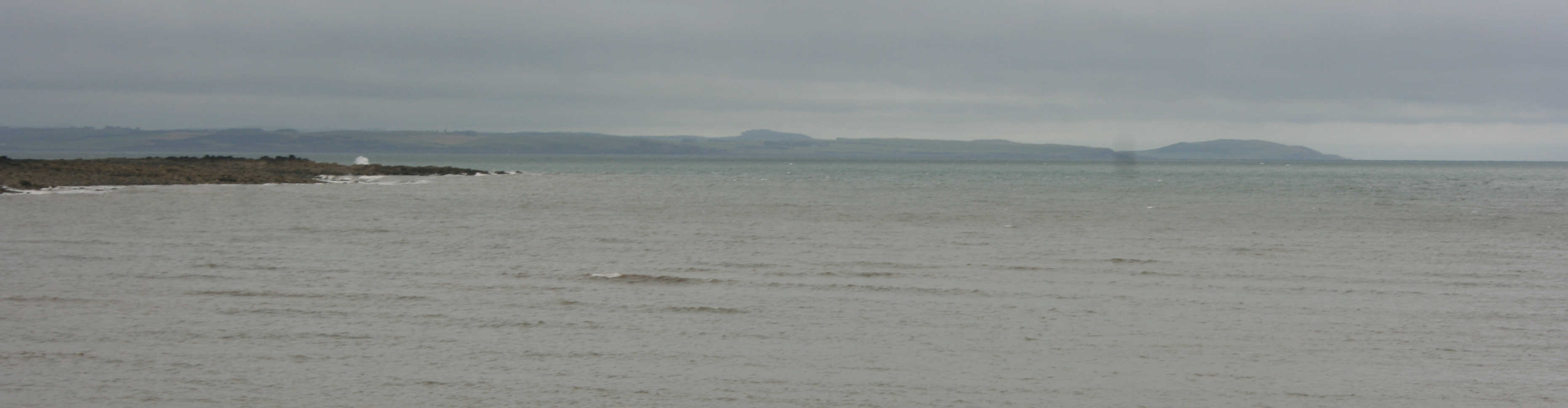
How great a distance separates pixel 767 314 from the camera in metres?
9.85

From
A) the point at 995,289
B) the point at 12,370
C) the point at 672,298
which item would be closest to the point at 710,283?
the point at 672,298

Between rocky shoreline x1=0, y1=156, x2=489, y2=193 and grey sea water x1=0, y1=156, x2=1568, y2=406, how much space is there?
17682 mm

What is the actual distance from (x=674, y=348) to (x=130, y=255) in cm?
994

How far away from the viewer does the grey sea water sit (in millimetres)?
6844

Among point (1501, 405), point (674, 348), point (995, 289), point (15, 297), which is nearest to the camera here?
point (1501, 405)

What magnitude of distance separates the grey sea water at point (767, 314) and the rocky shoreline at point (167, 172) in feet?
58.0

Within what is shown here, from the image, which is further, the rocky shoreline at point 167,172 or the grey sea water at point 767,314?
the rocky shoreline at point 167,172

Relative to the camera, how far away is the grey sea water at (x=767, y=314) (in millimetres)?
6844

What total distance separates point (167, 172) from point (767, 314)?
45957 millimetres

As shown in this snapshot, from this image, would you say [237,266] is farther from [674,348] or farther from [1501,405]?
[1501,405]

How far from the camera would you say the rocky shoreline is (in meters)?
38.1

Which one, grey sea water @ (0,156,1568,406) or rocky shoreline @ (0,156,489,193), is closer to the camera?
grey sea water @ (0,156,1568,406)

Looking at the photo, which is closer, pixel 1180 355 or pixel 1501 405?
pixel 1501 405

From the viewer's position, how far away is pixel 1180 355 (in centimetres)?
802
